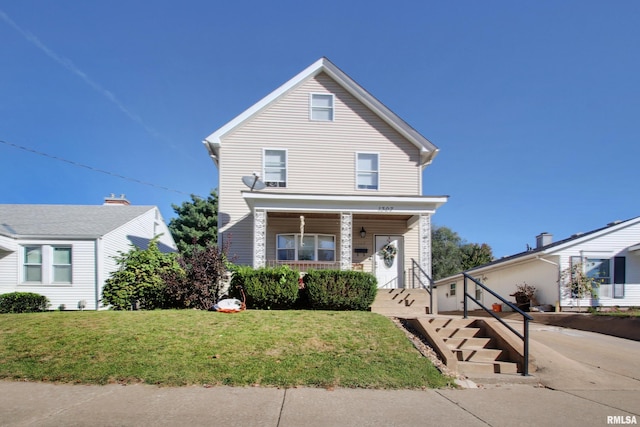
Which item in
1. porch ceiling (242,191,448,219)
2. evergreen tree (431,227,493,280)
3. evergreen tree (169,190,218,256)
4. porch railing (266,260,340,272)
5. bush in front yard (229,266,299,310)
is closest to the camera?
bush in front yard (229,266,299,310)

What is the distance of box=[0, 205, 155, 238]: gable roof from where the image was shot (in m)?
15.1

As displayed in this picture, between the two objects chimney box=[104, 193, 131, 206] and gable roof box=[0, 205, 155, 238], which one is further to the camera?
chimney box=[104, 193, 131, 206]

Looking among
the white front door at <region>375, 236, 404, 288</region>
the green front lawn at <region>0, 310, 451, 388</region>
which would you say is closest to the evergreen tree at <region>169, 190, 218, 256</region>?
the white front door at <region>375, 236, 404, 288</region>

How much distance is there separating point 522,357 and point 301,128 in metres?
11.5

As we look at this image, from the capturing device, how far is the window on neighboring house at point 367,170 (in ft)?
49.2

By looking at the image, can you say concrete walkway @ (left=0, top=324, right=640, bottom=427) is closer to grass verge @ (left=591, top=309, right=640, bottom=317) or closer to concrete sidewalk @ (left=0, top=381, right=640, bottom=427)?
concrete sidewalk @ (left=0, top=381, right=640, bottom=427)

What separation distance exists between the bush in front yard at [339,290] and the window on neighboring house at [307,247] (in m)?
3.55

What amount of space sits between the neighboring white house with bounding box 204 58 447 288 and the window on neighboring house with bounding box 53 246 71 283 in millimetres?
6932

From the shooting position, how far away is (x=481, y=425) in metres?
4.21

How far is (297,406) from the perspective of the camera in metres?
4.62

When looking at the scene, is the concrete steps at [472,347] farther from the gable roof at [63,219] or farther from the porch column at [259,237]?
the gable roof at [63,219]

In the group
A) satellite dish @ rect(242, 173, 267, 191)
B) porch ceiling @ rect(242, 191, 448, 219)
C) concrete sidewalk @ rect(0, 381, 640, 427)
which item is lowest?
concrete sidewalk @ rect(0, 381, 640, 427)

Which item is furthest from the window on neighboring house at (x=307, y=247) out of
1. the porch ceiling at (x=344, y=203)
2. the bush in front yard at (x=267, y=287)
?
the bush in front yard at (x=267, y=287)

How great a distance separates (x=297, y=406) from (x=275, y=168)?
11114 millimetres
